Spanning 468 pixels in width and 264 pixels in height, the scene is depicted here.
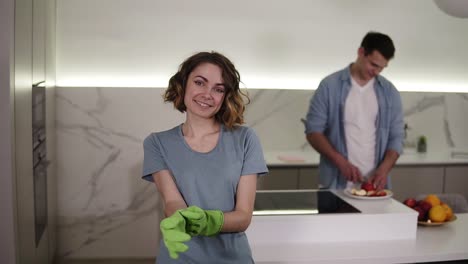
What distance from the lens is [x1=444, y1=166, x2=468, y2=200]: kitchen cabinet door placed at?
3.71 metres

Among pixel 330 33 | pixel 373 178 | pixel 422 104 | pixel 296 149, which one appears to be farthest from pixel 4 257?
pixel 422 104

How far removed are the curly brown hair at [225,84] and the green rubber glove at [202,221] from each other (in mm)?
312

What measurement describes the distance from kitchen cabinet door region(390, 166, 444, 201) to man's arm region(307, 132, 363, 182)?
113cm

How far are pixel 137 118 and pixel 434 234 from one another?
211cm

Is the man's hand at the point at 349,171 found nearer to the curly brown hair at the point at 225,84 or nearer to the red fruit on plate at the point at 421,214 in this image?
the red fruit on plate at the point at 421,214

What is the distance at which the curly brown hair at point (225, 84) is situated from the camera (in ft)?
4.69

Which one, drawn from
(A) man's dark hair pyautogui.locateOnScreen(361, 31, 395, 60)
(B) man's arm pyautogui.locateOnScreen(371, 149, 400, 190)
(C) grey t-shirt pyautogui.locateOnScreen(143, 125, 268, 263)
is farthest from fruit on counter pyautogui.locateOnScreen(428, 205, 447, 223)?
(C) grey t-shirt pyautogui.locateOnScreen(143, 125, 268, 263)

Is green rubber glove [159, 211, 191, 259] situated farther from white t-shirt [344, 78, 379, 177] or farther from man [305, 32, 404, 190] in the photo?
white t-shirt [344, 78, 379, 177]

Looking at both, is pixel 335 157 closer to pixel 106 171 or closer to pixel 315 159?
pixel 315 159

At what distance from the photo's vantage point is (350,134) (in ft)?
9.12

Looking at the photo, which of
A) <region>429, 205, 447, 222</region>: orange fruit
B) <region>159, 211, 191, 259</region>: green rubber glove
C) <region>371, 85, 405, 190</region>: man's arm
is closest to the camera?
<region>159, 211, 191, 259</region>: green rubber glove

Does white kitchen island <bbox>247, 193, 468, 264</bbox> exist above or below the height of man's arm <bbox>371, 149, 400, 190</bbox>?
below

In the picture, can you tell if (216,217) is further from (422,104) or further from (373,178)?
(422,104)

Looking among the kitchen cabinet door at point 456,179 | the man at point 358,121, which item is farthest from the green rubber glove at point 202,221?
the kitchen cabinet door at point 456,179
